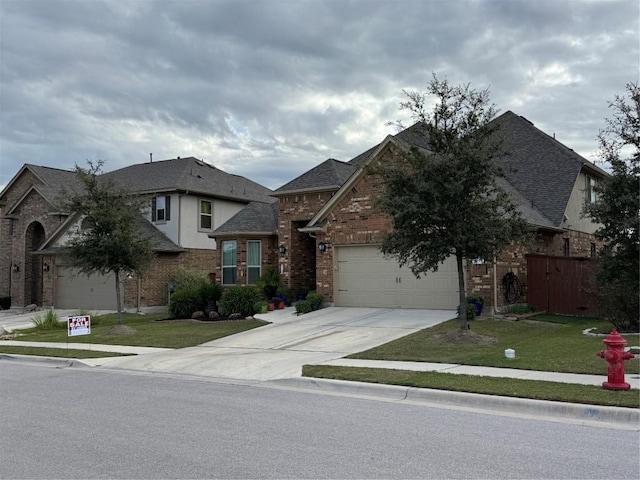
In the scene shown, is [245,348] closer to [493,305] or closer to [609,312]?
[493,305]

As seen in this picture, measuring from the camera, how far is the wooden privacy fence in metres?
19.5

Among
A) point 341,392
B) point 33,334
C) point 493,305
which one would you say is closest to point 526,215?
point 493,305

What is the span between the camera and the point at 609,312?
1617 centimetres

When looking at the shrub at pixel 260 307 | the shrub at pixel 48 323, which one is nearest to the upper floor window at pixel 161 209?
the shrub at pixel 48 323

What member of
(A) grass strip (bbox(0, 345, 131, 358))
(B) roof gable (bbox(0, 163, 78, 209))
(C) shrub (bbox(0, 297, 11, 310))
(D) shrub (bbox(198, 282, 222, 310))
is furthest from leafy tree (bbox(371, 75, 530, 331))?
(C) shrub (bbox(0, 297, 11, 310))

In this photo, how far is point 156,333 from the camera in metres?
20.2

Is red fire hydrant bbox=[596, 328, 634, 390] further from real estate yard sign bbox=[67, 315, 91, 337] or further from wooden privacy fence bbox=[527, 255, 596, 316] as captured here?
real estate yard sign bbox=[67, 315, 91, 337]

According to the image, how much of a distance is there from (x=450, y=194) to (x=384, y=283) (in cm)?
789

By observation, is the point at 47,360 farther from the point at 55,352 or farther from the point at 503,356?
the point at 503,356

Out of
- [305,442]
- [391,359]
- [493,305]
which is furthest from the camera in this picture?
[493,305]

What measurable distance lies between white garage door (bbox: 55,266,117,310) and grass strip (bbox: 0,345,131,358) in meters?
11.6

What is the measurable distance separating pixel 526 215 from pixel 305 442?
53.0 feet

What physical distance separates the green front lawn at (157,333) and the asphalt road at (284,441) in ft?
26.6

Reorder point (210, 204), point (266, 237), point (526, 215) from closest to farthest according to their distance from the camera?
point (526, 215)
point (266, 237)
point (210, 204)
